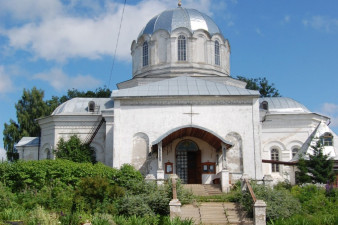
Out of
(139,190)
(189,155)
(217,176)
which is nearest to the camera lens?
(139,190)

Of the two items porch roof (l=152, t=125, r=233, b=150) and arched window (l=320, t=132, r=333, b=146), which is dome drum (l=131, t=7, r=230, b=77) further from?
arched window (l=320, t=132, r=333, b=146)

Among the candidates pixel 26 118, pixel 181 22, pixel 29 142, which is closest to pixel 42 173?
pixel 29 142

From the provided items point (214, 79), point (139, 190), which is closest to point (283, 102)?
point (214, 79)

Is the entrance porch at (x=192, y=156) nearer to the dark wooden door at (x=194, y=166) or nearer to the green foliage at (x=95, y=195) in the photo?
the dark wooden door at (x=194, y=166)

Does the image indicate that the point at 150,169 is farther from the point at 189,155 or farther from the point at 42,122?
the point at 42,122

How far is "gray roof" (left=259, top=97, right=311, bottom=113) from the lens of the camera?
27.4 meters

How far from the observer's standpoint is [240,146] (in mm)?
21047

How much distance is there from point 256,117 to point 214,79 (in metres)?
5.20

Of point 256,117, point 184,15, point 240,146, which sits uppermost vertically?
point 184,15

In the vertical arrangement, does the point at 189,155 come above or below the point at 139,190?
above

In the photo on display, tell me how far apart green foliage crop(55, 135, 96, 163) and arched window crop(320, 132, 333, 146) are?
43.9ft

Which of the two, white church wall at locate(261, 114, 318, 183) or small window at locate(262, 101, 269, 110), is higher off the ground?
small window at locate(262, 101, 269, 110)

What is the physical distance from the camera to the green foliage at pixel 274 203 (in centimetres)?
1384

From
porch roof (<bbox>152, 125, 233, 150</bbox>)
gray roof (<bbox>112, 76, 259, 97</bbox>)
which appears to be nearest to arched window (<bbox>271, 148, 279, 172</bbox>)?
gray roof (<bbox>112, 76, 259, 97</bbox>)
